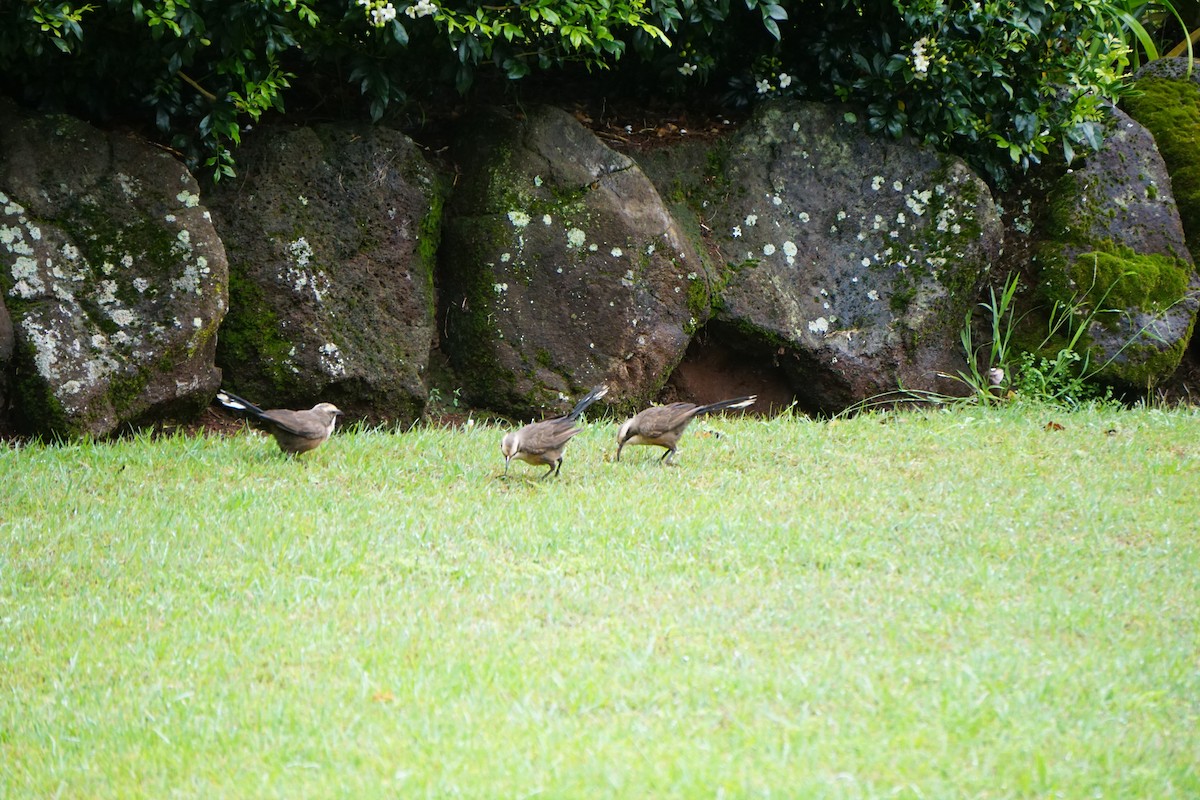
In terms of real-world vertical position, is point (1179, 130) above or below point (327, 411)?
above

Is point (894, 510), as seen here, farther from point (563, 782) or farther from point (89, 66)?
point (89, 66)

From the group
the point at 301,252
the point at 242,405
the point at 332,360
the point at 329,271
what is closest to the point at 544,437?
the point at 242,405

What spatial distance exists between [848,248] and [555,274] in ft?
8.11

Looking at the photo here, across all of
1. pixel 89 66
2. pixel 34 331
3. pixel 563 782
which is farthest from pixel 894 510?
pixel 89 66

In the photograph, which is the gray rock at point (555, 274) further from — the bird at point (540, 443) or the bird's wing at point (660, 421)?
the bird at point (540, 443)

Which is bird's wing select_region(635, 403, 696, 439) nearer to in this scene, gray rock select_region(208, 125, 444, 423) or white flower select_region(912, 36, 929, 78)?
gray rock select_region(208, 125, 444, 423)

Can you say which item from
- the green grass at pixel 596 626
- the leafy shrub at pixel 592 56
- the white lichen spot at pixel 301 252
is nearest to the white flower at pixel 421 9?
the leafy shrub at pixel 592 56

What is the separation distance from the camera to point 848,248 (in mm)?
9773

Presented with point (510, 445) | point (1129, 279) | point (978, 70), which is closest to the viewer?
point (510, 445)

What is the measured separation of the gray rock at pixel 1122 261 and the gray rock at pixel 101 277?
262 inches

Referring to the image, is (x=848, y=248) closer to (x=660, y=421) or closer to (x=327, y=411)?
(x=660, y=421)

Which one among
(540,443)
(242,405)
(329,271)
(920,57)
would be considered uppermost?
(920,57)

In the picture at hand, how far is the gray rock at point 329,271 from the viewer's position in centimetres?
850

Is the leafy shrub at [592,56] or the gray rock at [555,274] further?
the gray rock at [555,274]
